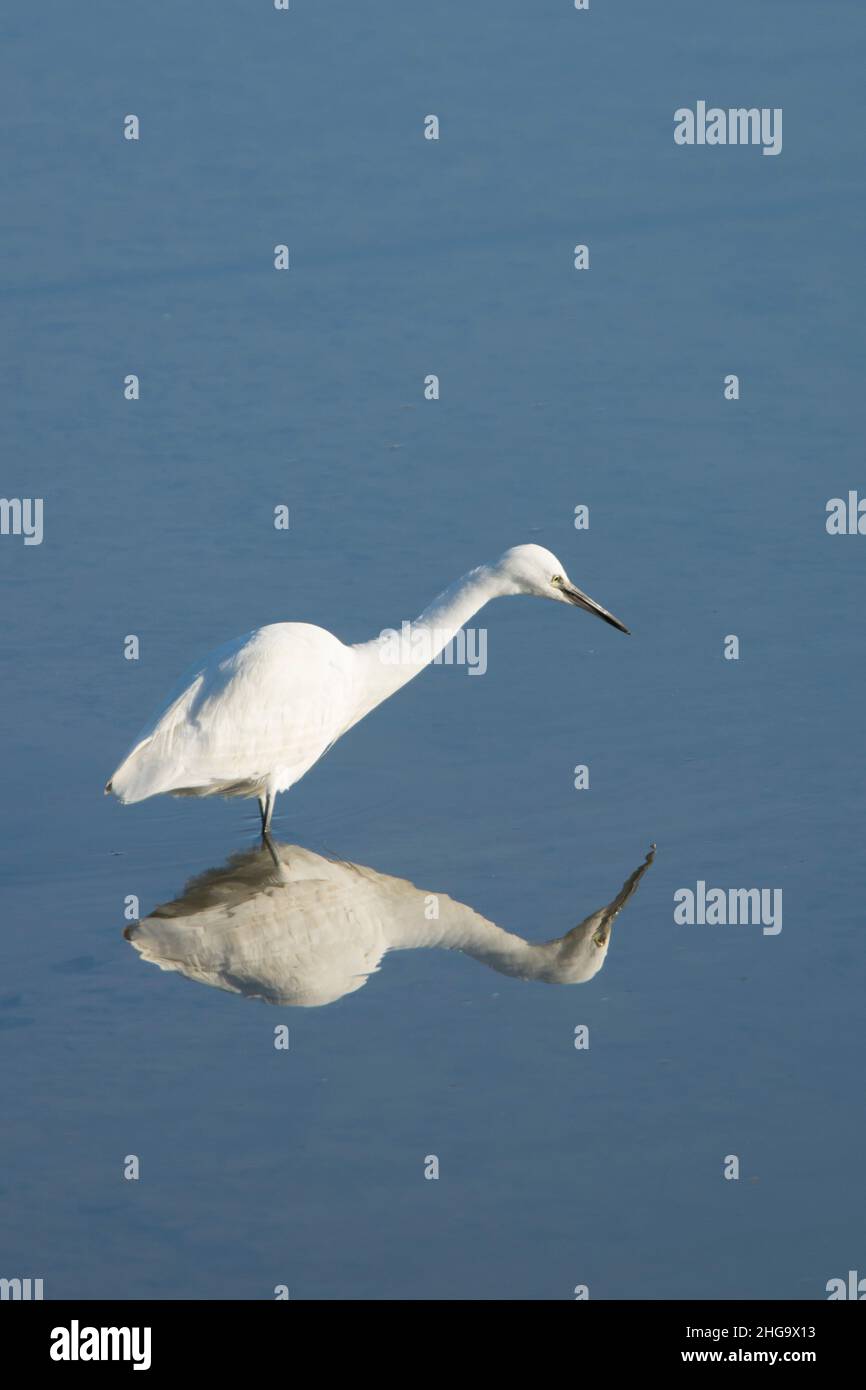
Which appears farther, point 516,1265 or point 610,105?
point 610,105

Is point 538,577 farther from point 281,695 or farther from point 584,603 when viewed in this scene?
point 281,695

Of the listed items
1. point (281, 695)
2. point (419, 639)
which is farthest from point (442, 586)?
point (281, 695)

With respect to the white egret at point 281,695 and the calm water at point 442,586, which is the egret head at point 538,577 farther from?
the calm water at point 442,586

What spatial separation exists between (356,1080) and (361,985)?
750mm

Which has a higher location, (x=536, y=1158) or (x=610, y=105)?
(x=610, y=105)

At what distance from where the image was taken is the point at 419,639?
1024cm

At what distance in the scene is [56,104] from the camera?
17234 mm

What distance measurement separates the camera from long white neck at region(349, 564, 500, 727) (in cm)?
1015

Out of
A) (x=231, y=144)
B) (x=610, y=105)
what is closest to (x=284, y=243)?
(x=231, y=144)

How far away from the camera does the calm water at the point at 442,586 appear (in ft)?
24.2

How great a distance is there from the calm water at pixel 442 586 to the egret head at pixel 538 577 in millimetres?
616

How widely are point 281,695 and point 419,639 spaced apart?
0.90 metres

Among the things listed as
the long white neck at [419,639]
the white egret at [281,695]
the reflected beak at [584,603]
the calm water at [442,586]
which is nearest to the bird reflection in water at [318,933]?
the calm water at [442,586]

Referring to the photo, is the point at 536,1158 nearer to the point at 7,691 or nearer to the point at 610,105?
the point at 7,691
